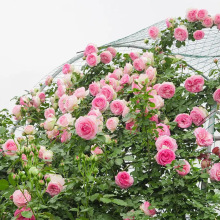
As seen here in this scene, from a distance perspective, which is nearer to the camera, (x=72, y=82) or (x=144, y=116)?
(x=144, y=116)

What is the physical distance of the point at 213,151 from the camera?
2221mm

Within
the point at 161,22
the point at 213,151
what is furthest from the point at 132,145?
the point at 161,22

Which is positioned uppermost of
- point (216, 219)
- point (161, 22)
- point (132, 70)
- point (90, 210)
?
point (161, 22)

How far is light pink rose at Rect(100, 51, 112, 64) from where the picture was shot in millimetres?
3223

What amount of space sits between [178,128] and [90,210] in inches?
35.3

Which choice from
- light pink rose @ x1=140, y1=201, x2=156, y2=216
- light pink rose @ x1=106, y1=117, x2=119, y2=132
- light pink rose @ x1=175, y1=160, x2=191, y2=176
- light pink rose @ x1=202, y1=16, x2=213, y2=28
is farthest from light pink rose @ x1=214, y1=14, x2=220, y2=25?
light pink rose @ x1=140, y1=201, x2=156, y2=216

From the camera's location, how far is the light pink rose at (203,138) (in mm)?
2098

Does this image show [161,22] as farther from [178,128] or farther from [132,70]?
[178,128]

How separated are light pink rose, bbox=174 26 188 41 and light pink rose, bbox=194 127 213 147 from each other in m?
1.18

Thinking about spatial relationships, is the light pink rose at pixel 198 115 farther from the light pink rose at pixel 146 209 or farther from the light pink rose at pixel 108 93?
the light pink rose at pixel 146 209

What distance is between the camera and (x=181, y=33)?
305cm

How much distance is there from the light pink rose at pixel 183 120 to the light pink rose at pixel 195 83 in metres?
0.19

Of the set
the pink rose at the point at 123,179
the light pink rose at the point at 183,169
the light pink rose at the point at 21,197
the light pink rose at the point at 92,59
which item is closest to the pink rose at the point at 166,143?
the light pink rose at the point at 183,169

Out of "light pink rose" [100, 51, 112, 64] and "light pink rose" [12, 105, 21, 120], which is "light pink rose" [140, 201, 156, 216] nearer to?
"light pink rose" [100, 51, 112, 64]
